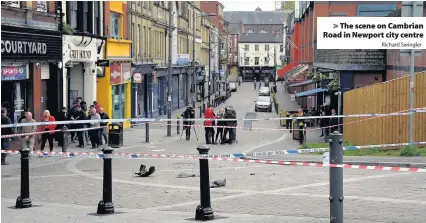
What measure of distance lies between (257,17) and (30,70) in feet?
461

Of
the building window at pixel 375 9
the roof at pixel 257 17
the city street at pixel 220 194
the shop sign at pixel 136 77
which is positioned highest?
the roof at pixel 257 17

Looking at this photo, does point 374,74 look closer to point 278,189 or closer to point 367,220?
point 278,189

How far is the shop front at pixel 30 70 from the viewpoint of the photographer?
20.9 m

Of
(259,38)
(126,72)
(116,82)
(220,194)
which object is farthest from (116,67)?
(259,38)

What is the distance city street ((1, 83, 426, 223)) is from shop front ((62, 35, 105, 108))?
1052cm

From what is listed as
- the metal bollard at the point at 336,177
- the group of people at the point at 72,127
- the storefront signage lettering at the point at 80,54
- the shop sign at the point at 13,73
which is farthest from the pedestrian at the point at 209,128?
the metal bollard at the point at 336,177

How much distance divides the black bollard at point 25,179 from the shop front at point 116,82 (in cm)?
2121

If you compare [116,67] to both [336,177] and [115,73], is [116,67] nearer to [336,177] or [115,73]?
[115,73]

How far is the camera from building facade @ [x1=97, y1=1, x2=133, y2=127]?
3331 cm

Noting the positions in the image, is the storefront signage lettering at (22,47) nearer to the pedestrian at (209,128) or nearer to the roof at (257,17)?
the pedestrian at (209,128)

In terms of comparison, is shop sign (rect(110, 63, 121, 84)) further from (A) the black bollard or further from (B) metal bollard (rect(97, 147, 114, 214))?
(B) metal bollard (rect(97, 147, 114, 214))

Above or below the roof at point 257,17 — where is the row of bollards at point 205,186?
below

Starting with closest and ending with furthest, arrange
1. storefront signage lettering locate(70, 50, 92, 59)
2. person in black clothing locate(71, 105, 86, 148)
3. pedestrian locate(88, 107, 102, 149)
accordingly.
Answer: pedestrian locate(88, 107, 102, 149) < person in black clothing locate(71, 105, 86, 148) < storefront signage lettering locate(70, 50, 92, 59)

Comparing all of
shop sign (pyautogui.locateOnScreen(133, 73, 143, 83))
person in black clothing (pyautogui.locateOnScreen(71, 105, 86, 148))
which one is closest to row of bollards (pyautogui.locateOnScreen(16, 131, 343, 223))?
person in black clothing (pyautogui.locateOnScreen(71, 105, 86, 148))
